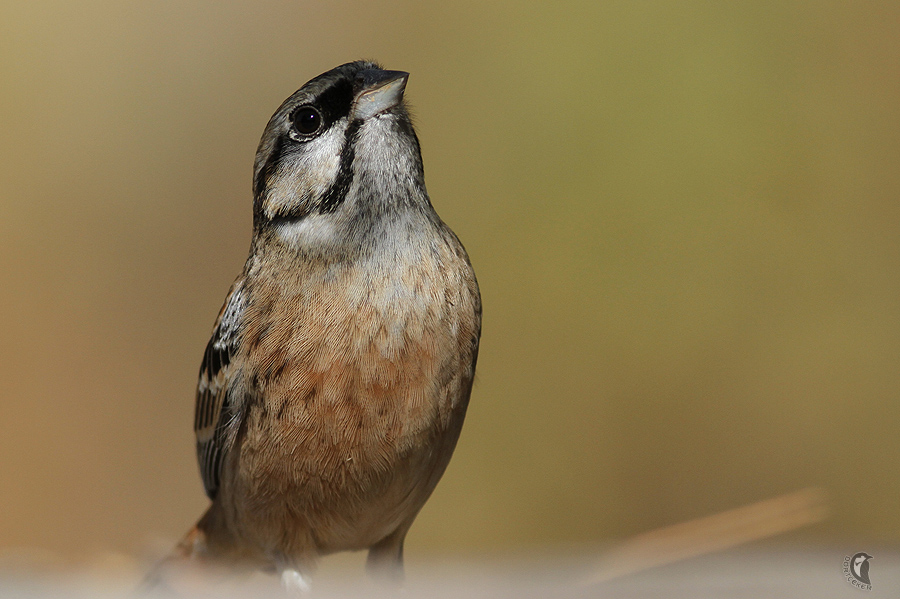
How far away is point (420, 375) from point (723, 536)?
1.51 m

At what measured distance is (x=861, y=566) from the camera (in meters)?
2.59

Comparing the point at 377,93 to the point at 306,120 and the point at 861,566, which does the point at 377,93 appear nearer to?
the point at 306,120

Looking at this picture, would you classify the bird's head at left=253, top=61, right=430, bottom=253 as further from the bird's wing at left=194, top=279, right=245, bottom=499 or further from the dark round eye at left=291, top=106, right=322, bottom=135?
the bird's wing at left=194, top=279, right=245, bottom=499

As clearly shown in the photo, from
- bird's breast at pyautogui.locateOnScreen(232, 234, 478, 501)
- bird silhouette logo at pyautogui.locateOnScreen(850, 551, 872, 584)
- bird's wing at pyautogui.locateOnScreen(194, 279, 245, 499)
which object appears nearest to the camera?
bird silhouette logo at pyautogui.locateOnScreen(850, 551, 872, 584)

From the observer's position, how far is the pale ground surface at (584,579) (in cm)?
237

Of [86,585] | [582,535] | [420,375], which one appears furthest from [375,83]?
[582,535]

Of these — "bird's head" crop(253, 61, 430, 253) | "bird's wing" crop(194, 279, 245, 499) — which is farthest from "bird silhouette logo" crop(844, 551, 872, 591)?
"bird's wing" crop(194, 279, 245, 499)

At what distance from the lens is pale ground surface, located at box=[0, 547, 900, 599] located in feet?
7.79

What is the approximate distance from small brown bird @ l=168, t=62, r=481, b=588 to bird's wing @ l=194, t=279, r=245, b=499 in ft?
0.07

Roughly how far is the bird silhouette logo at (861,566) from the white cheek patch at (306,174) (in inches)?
82.7

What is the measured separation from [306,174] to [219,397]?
1023 mm

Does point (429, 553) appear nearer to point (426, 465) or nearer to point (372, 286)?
point (426, 465)

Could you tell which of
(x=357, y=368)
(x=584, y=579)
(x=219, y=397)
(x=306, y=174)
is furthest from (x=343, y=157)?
(x=584, y=579)

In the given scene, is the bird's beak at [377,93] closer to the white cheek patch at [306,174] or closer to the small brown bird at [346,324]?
the small brown bird at [346,324]
